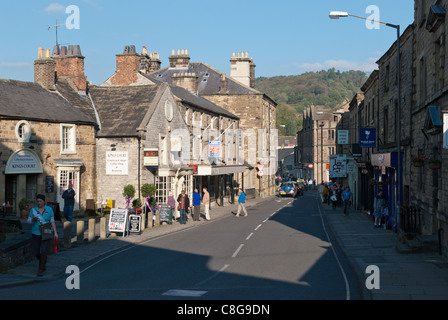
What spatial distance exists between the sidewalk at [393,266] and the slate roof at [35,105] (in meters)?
15.3

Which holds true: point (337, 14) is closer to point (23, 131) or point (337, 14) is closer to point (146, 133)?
point (146, 133)

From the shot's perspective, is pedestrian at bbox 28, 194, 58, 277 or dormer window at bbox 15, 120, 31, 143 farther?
dormer window at bbox 15, 120, 31, 143

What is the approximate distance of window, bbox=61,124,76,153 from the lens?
29.7 meters

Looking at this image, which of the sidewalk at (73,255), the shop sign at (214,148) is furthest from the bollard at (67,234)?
the shop sign at (214,148)

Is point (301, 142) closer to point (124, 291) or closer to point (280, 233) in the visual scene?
point (280, 233)

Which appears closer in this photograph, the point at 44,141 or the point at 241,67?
the point at 44,141

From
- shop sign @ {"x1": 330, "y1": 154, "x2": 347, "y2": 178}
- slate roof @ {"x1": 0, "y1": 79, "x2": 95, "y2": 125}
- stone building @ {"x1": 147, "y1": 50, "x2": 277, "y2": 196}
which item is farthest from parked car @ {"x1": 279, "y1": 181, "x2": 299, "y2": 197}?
slate roof @ {"x1": 0, "y1": 79, "x2": 95, "y2": 125}

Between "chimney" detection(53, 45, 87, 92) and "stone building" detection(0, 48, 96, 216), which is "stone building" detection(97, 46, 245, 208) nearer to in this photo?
"stone building" detection(0, 48, 96, 216)

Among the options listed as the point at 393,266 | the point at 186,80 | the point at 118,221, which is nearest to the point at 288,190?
the point at 186,80

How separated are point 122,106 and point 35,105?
6509 millimetres

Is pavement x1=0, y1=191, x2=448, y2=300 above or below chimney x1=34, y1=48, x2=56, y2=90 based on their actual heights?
below

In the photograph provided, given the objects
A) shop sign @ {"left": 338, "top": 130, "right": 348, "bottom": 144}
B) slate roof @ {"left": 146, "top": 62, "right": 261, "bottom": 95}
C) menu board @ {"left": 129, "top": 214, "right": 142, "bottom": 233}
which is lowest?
menu board @ {"left": 129, "top": 214, "right": 142, "bottom": 233}

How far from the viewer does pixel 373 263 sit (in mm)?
15609

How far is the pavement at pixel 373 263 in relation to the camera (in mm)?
11695
